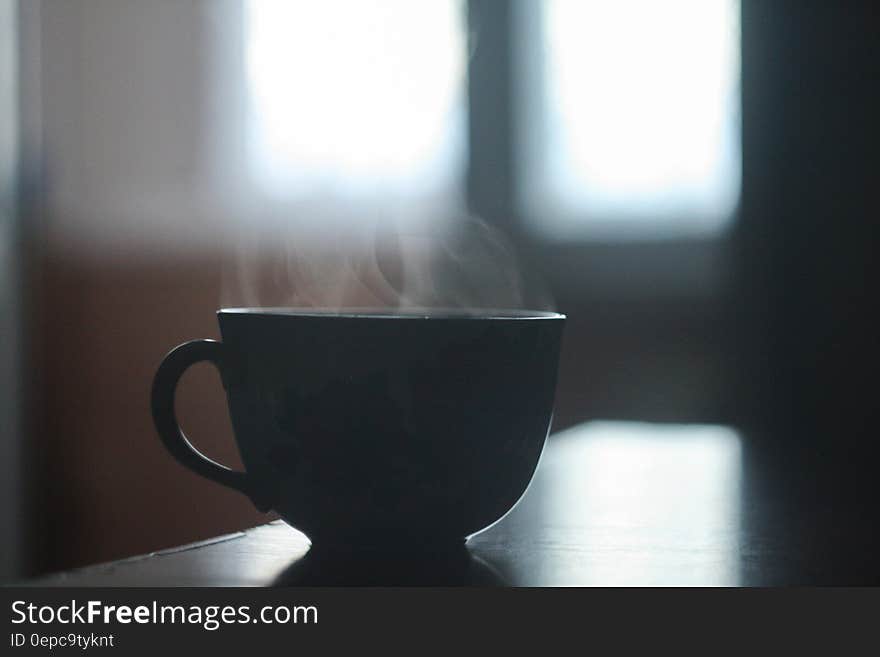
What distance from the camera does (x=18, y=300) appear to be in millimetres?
2018

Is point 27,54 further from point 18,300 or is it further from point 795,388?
point 795,388

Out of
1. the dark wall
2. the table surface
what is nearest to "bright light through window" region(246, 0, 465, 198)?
the dark wall

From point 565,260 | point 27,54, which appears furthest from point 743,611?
point 27,54

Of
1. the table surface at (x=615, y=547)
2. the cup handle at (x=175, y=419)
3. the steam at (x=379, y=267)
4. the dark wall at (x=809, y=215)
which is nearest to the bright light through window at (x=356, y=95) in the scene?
the steam at (x=379, y=267)

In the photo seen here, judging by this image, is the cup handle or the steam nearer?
the cup handle

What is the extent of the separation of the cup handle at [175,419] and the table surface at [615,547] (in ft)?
0.09

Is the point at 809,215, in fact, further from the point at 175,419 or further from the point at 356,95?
the point at 175,419

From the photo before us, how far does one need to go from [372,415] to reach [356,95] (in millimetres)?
1658

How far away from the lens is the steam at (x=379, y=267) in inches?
68.8

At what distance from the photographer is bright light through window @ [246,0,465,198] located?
5.86 ft

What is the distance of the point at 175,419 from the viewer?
33cm

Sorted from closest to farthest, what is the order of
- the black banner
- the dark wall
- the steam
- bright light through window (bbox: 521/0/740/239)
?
1. the black banner
2. the dark wall
3. bright light through window (bbox: 521/0/740/239)
4. the steam

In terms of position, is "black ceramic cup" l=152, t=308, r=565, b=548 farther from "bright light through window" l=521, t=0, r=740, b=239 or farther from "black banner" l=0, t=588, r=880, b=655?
"bright light through window" l=521, t=0, r=740, b=239

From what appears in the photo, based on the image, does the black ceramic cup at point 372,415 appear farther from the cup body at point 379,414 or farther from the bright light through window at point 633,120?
the bright light through window at point 633,120
